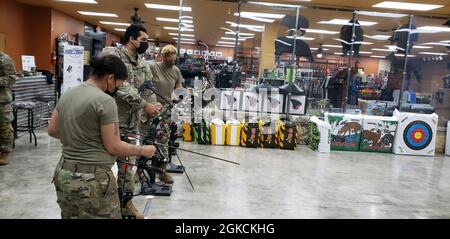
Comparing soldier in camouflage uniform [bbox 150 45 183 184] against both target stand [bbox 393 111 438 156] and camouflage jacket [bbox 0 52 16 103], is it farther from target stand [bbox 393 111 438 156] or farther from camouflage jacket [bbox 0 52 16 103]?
target stand [bbox 393 111 438 156]

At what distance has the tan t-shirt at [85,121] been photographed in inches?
76.3

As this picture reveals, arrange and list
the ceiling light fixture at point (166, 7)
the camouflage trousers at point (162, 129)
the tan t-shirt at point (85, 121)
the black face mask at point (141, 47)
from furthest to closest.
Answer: the ceiling light fixture at point (166, 7) → the camouflage trousers at point (162, 129) → the black face mask at point (141, 47) → the tan t-shirt at point (85, 121)

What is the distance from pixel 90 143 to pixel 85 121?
0.12 meters

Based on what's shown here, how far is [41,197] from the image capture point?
3.88 m

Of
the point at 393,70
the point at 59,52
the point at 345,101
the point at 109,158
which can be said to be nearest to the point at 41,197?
the point at 109,158

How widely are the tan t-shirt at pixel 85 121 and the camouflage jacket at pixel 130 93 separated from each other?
3.60 ft

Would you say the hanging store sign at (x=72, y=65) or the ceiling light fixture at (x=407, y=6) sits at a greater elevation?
the ceiling light fixture at (x=407, y=6)

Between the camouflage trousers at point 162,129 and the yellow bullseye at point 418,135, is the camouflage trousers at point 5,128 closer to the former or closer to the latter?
the camouflage trousers at point 162,129

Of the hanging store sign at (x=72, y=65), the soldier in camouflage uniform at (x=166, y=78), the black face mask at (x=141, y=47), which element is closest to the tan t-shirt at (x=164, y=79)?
the soldier in camouflage uniform at (x=166, y=78)

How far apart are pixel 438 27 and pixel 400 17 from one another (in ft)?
7.25

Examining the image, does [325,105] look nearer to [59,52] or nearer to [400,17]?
[400,17]

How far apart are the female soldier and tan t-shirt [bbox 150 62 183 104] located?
7.87 feet

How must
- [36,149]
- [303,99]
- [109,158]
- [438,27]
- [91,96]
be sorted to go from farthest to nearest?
[438,27], [303,99], [36,149], [109,158], [91,96]

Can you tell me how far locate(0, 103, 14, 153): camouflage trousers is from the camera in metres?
4.83
